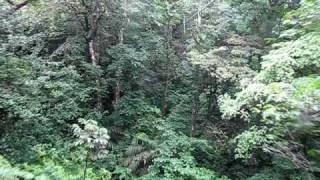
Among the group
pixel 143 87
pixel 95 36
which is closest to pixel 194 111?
pixel 143 87

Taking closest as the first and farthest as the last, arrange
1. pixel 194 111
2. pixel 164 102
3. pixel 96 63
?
pixel 194 111
pixel 96 63
pixel 164 102

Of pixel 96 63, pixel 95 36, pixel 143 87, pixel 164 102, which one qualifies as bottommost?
pixel 164 102

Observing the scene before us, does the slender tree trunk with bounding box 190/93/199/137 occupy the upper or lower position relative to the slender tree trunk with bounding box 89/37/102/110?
lower

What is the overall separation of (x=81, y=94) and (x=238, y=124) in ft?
13.8

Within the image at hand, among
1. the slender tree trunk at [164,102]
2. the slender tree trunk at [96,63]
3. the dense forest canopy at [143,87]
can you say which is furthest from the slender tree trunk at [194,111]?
the slender tree trunk at [96,63]

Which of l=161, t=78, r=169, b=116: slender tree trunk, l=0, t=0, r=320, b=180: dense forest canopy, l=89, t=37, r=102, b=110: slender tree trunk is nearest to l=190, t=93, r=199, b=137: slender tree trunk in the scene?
l=0, t=0, r=320, b=180: dense forest canopy

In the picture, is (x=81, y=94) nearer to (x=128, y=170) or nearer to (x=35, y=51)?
(x=35, y=51)

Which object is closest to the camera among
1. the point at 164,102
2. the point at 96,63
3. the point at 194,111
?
the point at 194,111

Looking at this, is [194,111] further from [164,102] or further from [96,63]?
[96,63]

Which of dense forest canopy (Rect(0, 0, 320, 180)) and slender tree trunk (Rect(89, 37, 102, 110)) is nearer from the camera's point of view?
dense forest canopy (Rect(0, 0, 320, 180))

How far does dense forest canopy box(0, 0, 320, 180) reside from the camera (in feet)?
23.2

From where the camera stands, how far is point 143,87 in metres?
10.8

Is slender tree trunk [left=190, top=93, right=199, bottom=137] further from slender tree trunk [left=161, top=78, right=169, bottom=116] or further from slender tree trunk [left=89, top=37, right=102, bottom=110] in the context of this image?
slender tree trunk [left=89, top=37, right=102, bottom=110]

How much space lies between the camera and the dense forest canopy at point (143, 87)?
23.2 feet
